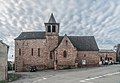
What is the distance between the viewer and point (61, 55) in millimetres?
76188

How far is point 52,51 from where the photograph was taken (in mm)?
78562

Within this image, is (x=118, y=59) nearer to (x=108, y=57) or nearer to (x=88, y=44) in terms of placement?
(x=108, y=57)

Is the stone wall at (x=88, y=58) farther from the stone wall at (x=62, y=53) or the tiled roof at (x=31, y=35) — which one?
the tiled roof at (x=31, y=35)

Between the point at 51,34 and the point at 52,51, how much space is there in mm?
4871

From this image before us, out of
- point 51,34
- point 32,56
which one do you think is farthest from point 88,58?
point 32,56

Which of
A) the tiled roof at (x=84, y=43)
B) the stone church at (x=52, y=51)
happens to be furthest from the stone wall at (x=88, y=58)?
the tiled roof at (x=84, y=43)

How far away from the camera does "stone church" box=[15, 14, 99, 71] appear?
250 ft

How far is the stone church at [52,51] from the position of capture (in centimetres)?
7619

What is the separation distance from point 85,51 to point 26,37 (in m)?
17.8

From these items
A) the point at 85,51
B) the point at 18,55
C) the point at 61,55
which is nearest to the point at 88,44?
the point at 85,51

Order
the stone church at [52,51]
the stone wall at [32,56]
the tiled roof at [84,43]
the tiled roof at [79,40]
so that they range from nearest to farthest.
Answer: the stone church at [52,51]
the stone wall at [32,56]
the tiled roof at [84,43]
the tiled roof at [79,40]

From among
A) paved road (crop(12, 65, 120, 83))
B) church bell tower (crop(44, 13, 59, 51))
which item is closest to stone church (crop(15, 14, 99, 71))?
church bell tower (crop(44, 13, 59, 51))

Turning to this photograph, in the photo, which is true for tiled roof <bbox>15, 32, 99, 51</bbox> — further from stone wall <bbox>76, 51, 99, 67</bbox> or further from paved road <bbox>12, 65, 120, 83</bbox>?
paved road <bbox>12, 65, 120, 83</bbox>

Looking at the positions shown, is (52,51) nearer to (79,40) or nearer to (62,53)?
(62,53)
